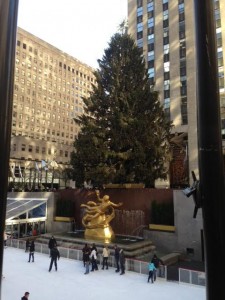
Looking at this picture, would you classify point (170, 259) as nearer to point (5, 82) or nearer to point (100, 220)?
point (100, 220)

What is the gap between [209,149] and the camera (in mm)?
3721

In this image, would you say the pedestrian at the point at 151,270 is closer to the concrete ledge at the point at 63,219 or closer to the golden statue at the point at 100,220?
the golden statue at the point at 100,220

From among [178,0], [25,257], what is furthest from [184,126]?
[25,257]

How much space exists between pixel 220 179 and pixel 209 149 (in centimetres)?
37

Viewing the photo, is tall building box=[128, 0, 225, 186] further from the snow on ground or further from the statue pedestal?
the snow on ground

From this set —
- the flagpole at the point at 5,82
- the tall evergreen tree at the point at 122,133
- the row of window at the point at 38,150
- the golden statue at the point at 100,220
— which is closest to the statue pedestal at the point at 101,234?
the golden statue at the point at 100,220

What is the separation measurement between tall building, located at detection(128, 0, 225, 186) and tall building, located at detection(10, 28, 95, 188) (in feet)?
116

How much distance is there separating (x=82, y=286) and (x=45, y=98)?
83676mm

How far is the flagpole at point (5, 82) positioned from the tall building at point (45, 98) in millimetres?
68605

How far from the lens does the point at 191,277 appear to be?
45.6 feet

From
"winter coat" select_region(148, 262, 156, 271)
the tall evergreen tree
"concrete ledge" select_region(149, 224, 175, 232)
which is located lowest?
"winter coat" select_region(148, 262, 156, 271)

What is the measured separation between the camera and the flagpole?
357 cm

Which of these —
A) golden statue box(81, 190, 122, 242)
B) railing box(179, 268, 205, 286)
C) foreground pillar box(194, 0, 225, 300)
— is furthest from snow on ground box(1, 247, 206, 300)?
foreground pillar box(194, 0, 225, 300)

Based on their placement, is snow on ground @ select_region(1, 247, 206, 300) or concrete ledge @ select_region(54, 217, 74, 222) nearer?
snow on ground @ select_region(1, 247, 206, 300)
